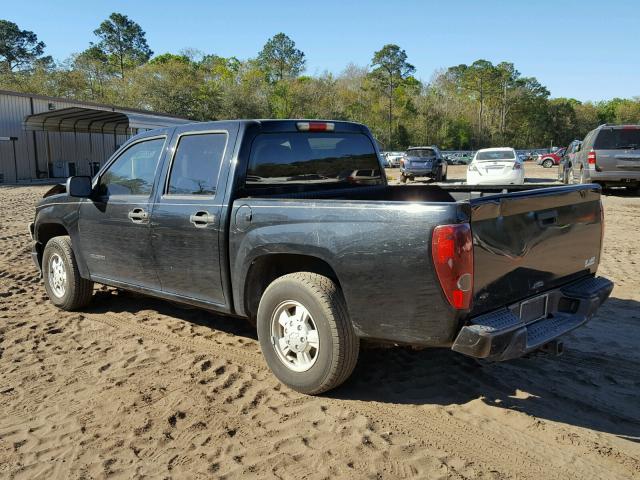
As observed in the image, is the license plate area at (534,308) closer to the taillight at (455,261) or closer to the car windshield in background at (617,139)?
the taillight at (455,261)

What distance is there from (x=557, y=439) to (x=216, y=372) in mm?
2395

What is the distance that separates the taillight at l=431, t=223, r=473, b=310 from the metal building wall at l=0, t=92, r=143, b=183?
1264 inches

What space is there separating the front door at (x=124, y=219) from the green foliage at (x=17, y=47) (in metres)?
88.5

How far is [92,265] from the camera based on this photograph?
211 inches

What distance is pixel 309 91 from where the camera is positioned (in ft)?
233

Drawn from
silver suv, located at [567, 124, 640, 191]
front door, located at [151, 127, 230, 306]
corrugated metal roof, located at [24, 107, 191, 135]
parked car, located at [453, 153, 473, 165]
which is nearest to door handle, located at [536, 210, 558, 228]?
front door, located at [151, 127, 230, 306]

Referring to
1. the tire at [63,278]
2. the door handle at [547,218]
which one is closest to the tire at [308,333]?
the door handle at [547,218]

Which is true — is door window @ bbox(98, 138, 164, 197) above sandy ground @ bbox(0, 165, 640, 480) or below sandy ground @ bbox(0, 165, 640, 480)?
above

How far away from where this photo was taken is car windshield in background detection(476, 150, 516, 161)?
1881 centimetres

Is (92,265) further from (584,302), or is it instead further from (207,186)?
(584,302)

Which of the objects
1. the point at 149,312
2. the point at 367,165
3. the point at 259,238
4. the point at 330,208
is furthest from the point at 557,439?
the point at 149,312

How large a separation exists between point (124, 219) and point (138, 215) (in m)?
0.24

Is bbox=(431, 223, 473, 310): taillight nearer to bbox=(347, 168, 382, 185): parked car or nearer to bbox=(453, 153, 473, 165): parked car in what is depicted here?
bbox=(347, 168, 382, 185): parked car

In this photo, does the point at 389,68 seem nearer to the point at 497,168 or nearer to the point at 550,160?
the point at 550,160
